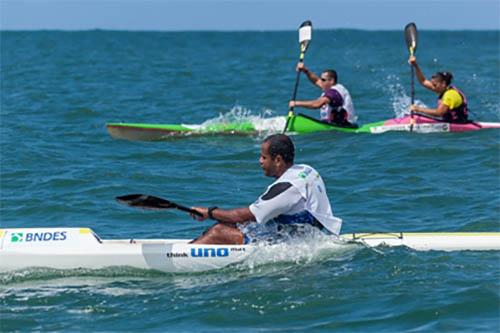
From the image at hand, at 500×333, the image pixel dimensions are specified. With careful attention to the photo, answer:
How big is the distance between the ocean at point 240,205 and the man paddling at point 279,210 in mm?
199

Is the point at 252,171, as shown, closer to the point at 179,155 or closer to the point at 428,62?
the point at 179,155

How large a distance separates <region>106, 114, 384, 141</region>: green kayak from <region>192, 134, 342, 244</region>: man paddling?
8229 mm

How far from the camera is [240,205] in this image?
39.2 feet

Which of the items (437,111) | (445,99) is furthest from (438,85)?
(437,111)

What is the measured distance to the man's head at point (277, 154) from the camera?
8305mm

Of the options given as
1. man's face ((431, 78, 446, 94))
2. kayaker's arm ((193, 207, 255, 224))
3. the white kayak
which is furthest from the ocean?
man's face ((431, 78, 446, 94))

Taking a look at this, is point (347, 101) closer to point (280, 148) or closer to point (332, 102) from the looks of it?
point (332, 102)

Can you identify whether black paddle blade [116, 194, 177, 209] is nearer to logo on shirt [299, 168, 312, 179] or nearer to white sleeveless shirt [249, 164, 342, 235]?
white sleeveless shirt [249, 164, 342, 235]

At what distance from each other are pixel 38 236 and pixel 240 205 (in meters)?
3.82

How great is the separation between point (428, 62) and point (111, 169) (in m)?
32.8

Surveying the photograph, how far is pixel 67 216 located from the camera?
1136 centimetres

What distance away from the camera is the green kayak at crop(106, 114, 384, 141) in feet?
54.6

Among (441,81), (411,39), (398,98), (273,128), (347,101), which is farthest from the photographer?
(398,98)

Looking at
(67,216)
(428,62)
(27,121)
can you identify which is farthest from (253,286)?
(428,62)
